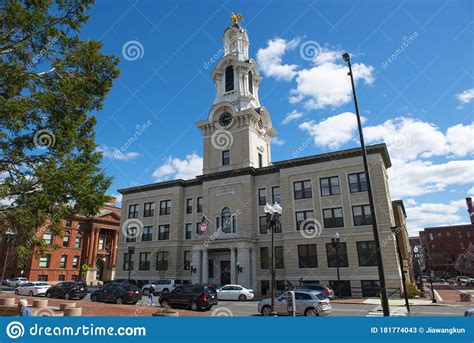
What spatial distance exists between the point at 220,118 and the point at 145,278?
23.8 metres

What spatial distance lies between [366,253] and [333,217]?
4.69 metres

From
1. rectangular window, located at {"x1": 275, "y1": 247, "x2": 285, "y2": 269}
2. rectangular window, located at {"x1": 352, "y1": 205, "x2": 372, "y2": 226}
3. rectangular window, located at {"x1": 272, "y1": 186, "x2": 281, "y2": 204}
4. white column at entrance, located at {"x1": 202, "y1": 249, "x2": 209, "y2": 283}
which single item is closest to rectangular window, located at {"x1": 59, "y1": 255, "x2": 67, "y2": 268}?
white column at entrance, located at {"x1": 202, "y1": 249, "x2": 209, "y2": 283}

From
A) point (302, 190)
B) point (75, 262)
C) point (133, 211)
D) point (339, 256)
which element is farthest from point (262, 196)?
point (75, 262)

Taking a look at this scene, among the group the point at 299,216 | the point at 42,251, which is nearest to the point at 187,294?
the point at 42,251

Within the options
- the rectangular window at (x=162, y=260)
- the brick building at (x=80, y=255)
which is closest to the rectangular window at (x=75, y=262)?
the brick building at (x=80, y=255)

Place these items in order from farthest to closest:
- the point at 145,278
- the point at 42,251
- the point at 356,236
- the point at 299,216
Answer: the point at 145,278 → the point at 299,216 → the point at 356,236 → the point at 42,251

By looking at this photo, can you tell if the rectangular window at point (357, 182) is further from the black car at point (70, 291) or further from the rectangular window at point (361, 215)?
the black car at point (70, 291)

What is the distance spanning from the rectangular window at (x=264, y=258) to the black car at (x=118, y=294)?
1547cm

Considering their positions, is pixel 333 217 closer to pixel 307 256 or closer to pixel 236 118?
pixel 307 256

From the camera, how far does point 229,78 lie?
48031 mm

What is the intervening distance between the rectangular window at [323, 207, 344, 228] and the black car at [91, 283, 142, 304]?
64.8 ft

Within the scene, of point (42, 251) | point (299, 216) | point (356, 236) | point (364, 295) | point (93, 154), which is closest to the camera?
point (42, 251)

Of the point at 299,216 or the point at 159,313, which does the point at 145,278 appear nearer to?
the point at 299,216

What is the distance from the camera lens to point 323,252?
3309 cm
